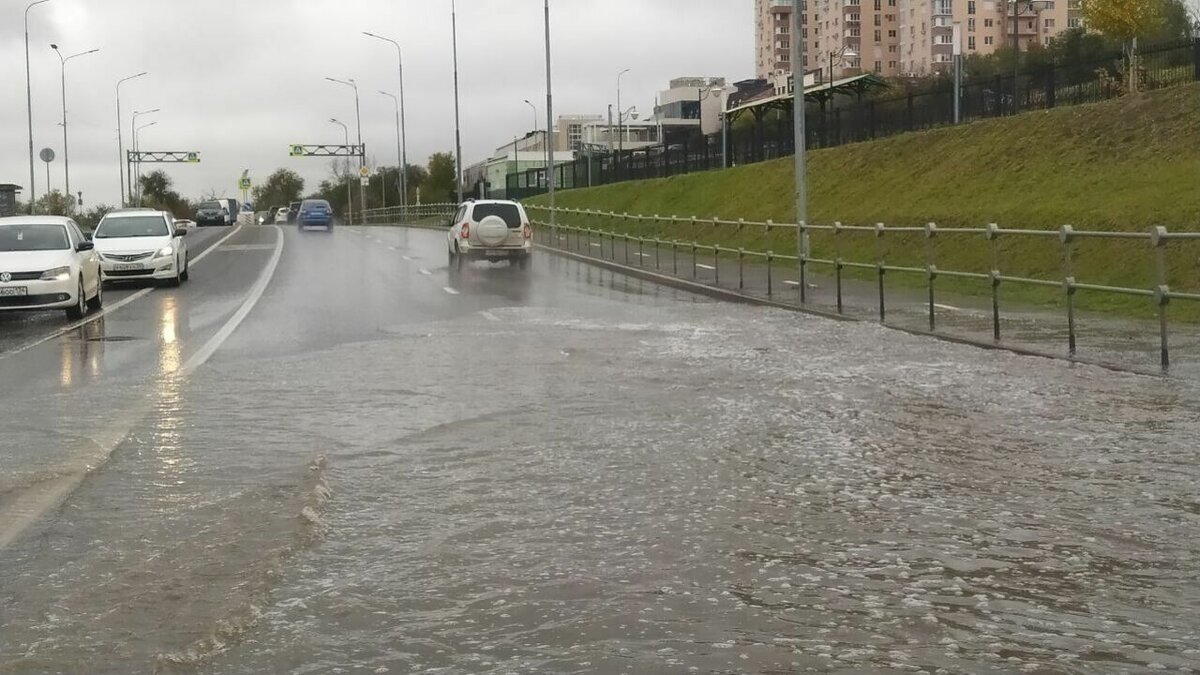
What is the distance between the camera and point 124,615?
5629 millimetres

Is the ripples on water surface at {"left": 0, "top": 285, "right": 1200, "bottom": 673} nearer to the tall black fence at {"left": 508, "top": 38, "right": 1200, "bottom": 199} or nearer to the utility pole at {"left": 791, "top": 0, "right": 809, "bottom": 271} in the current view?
the utility pole at {"left": 791, "top": 0, "right": 809, "bottom": 271}

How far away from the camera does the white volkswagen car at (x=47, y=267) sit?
21781mm

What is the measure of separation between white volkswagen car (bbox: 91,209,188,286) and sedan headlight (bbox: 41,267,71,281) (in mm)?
7164

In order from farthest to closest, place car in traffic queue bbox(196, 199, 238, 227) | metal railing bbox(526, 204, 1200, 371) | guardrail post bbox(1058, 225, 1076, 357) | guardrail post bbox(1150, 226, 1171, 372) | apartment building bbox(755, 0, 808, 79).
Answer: apartment building bbox(755, 0, 808, 79), car in traffic queue bbox(196, 199, 238, 227), guardrail post bbox(1058, 225, 1076, 357), metal railing bbox(526, 204, 1200, 371), guardrail post bbox(1150, 226, 1171, 372)

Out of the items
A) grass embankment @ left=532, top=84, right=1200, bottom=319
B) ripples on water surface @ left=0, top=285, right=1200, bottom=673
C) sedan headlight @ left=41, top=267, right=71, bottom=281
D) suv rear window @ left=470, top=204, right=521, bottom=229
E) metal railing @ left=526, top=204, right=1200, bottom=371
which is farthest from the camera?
Answer: suv rear window @ left=470, top=204, right=521, bottom=229

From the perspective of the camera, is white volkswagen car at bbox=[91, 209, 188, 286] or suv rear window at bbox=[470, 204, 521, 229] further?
suv rear window at bbox=[470, 204, 521, 229]

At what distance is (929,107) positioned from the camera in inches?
1670

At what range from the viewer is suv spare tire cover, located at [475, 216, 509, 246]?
121ft

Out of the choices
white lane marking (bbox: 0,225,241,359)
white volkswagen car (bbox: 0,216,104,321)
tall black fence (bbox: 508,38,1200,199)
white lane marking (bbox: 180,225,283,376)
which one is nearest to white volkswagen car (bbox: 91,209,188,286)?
white lane marking (bbox: 0,225,241,359)

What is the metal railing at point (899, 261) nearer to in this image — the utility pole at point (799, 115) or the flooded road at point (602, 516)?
the utility pole at point (799, 115)

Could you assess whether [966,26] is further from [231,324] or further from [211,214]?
[231,324]

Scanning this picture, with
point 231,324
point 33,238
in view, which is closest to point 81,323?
point 231,324

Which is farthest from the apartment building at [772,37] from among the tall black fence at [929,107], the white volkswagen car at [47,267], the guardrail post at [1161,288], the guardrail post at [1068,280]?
the guardrail post at [1161,288]

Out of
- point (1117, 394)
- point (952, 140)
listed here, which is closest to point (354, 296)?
point (1117, 394)
